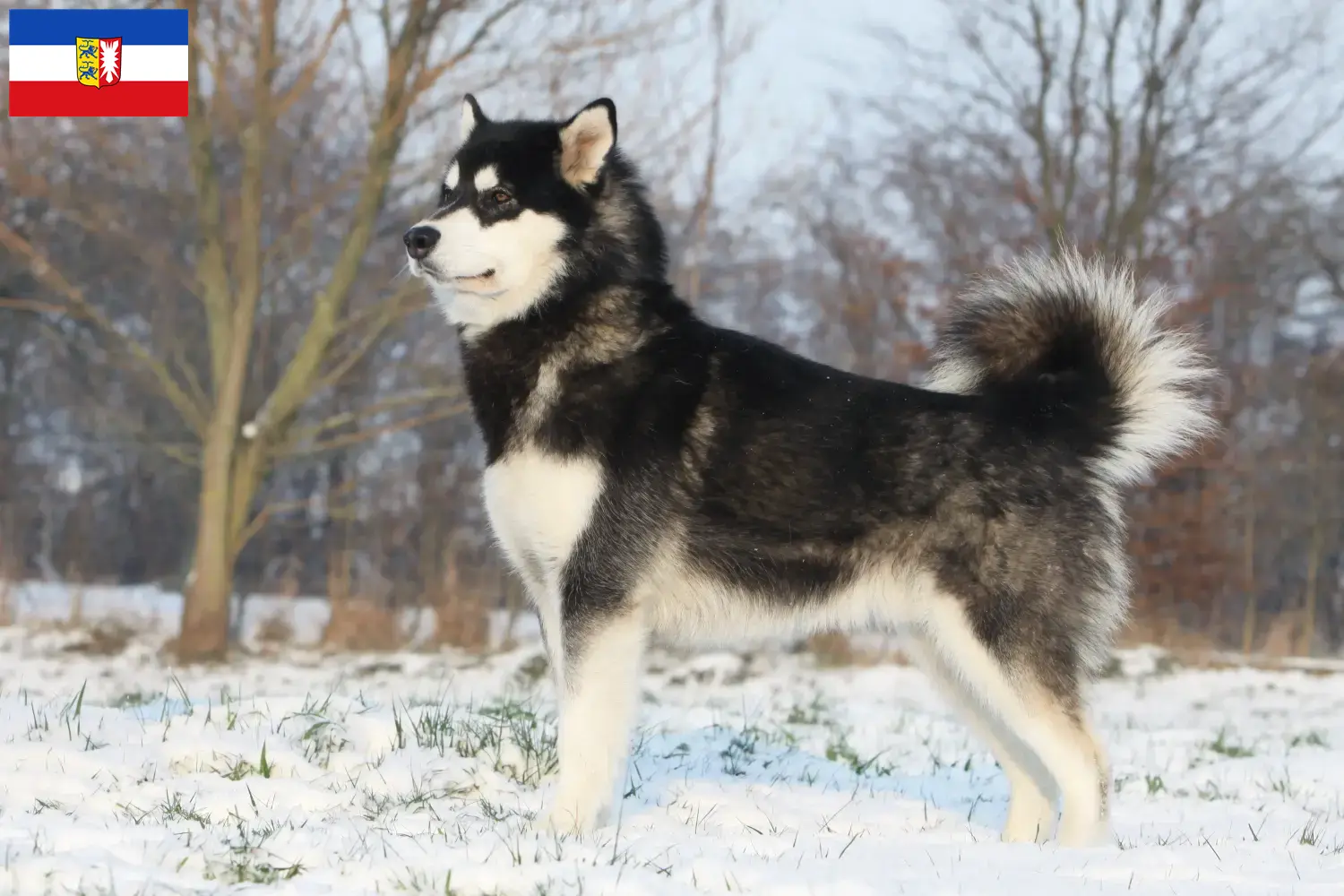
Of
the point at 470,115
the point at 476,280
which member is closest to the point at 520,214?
the point at 476,280

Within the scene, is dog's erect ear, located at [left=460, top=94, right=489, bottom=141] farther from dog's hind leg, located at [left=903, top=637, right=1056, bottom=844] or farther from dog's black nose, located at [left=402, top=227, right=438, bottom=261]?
dog's hind leg, located at [left=903, top=637, right=1056, bottom=844]

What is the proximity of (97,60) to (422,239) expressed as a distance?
844 centimetres

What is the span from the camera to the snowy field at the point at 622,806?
9.37 feet

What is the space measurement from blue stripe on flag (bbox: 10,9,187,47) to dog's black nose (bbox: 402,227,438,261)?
7584 mm

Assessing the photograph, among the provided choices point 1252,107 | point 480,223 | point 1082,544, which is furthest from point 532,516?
point 1252,107

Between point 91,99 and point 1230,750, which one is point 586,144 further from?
point 91,99

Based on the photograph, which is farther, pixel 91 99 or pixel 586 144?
pixel 91 99

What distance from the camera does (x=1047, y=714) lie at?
3863 mm

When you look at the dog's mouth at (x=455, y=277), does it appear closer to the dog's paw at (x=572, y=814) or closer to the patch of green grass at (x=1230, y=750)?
the dog's paw at (x=572, y=814)

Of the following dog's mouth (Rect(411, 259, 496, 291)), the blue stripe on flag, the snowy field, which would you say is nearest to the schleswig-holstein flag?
the blue stripe on flag

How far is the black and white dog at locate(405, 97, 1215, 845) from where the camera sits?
3766 mm

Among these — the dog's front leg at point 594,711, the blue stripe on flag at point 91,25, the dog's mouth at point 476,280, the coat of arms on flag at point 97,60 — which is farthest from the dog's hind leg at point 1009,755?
the coat of arms on flag at point 97,60

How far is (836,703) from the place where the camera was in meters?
8.18

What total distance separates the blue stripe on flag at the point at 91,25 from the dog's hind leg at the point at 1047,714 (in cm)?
896
